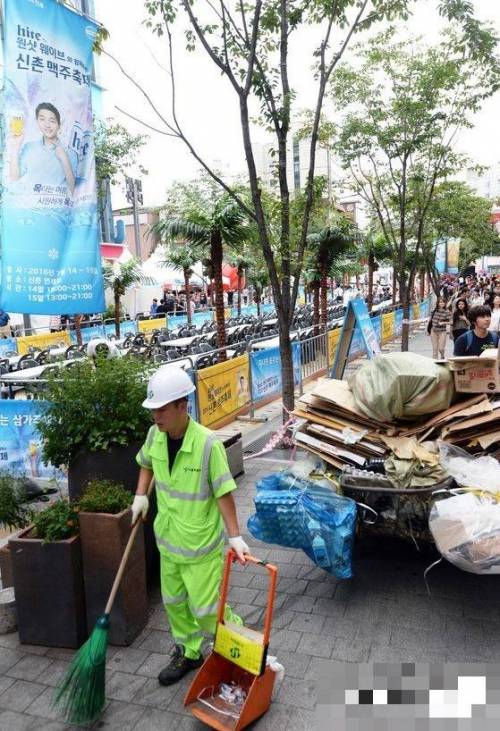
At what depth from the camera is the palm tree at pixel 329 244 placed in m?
16.8

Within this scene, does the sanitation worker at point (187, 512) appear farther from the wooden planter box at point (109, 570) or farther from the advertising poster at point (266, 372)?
the advertising poster at point (266, 372)

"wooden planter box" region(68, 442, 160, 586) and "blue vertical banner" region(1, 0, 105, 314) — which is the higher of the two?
"blue vertical banner" region(1, 0, 105, 314)

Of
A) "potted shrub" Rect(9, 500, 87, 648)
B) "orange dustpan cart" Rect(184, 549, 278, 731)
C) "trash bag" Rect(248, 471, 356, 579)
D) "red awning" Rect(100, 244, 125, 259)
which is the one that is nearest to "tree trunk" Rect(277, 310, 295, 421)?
"trash bag" Rect(248, 471, 356, 579)

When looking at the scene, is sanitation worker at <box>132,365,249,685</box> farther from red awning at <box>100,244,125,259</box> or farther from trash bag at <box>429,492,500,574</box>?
red awning at <box>100,244,125,259</box>

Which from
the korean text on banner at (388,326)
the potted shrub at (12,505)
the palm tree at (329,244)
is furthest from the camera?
the korean text on banner at (388,326)

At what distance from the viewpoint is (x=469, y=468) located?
375 centimetres

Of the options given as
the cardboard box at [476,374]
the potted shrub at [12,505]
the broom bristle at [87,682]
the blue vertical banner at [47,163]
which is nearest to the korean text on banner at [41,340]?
the blue vertical banner at [47,163]

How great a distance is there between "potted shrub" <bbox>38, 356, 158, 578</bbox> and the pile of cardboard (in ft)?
4.03

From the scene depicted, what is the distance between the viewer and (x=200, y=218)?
37.1 ft

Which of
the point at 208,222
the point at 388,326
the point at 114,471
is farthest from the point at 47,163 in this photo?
the point at 388,326

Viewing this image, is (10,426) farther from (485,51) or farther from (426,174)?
(426,174)

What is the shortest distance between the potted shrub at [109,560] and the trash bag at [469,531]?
5.98 feet

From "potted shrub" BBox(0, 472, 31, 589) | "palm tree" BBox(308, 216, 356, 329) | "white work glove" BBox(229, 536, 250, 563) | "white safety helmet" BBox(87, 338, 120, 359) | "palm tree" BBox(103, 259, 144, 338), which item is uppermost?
"palm tree" BBox(308, 216, 356, 329)

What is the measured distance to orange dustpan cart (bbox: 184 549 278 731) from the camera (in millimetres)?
2740
